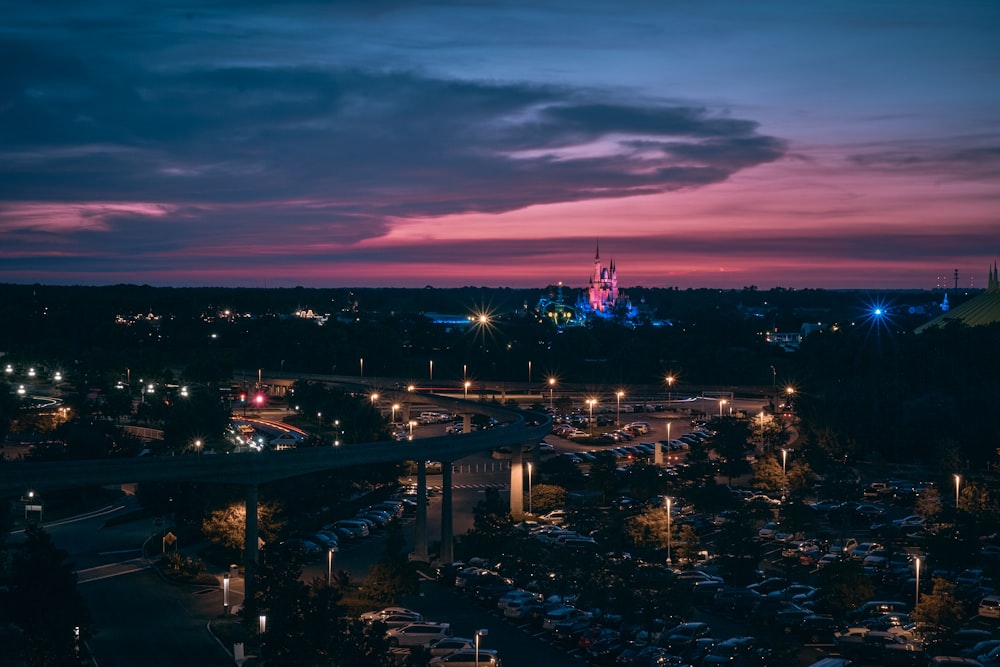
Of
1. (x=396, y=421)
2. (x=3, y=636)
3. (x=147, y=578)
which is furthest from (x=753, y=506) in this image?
(x=396, y=421)

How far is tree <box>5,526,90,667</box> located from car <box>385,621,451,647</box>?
689 cm

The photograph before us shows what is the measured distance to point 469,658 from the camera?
22578 millimetres

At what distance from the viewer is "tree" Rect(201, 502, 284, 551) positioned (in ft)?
103

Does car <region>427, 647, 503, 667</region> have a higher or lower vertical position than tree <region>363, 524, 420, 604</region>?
lower

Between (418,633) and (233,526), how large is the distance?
9.96m

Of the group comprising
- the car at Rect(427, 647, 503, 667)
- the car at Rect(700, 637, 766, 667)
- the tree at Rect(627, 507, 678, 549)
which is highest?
the tree at Rect(627, 507, 678, 549)

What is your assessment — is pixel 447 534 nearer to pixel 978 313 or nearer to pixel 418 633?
pixel 418 633

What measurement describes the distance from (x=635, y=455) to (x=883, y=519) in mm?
16073

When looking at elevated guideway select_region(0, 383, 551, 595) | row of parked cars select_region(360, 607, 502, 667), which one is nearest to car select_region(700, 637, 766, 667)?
row of parked cars select_region(360, 607, 502, 667)

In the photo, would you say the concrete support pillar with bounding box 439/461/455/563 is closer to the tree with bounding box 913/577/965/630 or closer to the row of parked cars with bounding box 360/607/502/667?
the row of parked cars with bounding box 360/607/502/667

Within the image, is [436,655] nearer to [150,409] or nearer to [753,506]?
[753,506]

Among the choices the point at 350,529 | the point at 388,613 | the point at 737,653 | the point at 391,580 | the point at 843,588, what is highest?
the point at 391,580

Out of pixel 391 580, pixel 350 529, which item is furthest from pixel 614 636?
pixel 350 529

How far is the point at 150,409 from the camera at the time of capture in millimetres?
64562
